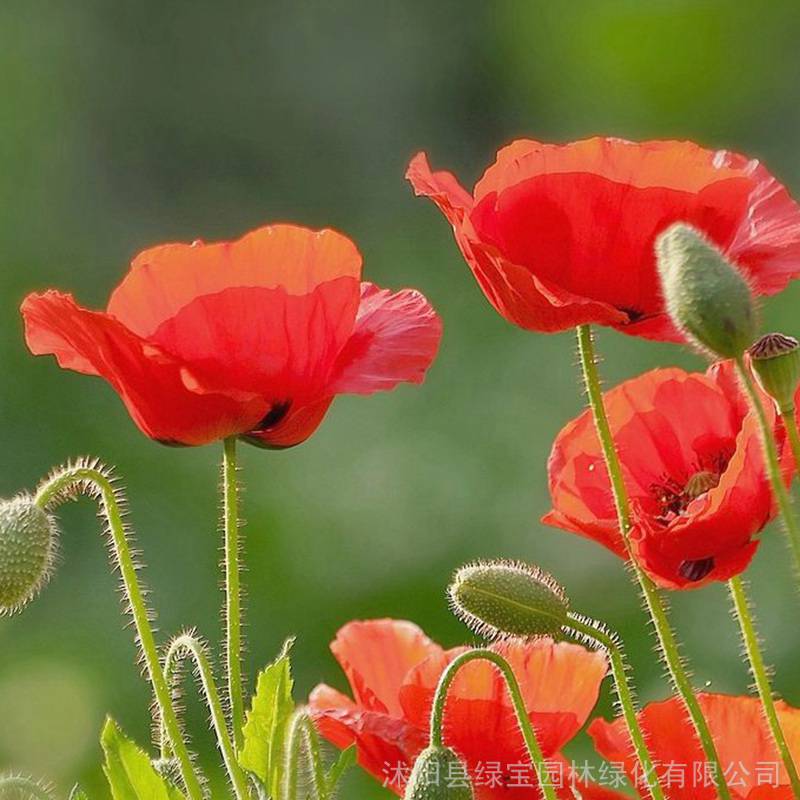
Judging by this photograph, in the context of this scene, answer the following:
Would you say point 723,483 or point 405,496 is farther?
point 405,496

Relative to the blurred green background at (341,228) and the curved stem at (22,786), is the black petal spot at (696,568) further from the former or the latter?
the blurred green background at (341,228)

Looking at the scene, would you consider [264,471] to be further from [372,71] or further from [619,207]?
[619,207]

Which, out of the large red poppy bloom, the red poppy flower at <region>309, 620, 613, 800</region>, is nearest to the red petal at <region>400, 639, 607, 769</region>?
the red poppy flower at <region>309, 620, 613, 800</region>

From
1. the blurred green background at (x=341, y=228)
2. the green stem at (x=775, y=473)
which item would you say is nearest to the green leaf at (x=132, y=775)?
the green stem at (x=775, y=473)

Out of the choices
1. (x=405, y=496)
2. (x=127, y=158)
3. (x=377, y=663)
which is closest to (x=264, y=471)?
(x=405, y=496)

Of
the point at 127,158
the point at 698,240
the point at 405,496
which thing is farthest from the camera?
the point at 127,158

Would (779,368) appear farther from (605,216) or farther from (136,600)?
(136,600)

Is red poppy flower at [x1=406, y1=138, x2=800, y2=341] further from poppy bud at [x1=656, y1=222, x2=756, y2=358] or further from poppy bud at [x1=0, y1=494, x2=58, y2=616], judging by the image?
poppy bud at [x1=0, y1=494, x2=58, y2=616]
